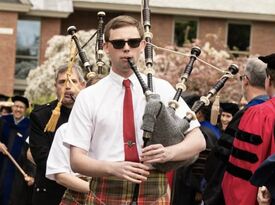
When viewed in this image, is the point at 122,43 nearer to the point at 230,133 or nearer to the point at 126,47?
the point at 126,47

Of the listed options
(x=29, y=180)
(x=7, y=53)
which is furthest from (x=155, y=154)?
(x=7, y=53)

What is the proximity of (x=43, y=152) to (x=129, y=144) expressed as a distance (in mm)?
2989

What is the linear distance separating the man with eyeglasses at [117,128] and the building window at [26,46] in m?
35.2

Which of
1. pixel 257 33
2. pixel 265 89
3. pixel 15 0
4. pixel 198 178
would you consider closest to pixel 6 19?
pixel 15 0

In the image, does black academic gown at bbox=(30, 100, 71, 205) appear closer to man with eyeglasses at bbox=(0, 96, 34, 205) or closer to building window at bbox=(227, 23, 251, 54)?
man with eyeglasses at bbox=(0, 96, 34, 205)

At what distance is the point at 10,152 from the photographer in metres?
13.4

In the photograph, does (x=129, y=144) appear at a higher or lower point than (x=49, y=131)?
higher

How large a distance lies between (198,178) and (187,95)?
0.96 meters

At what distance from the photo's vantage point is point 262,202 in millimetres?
5918

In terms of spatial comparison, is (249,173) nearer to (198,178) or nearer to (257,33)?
(198,178)

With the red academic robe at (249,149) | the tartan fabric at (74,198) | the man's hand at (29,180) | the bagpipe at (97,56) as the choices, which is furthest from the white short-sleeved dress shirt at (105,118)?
the man's hand at (29,180)

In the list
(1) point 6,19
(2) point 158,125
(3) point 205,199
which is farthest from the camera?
(1) point 6,19

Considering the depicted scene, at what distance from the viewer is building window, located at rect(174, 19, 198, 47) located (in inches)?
1599

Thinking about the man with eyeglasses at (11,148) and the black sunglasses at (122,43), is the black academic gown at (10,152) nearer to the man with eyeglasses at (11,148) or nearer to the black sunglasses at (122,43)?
the man with eyeglasses at (11,148)
